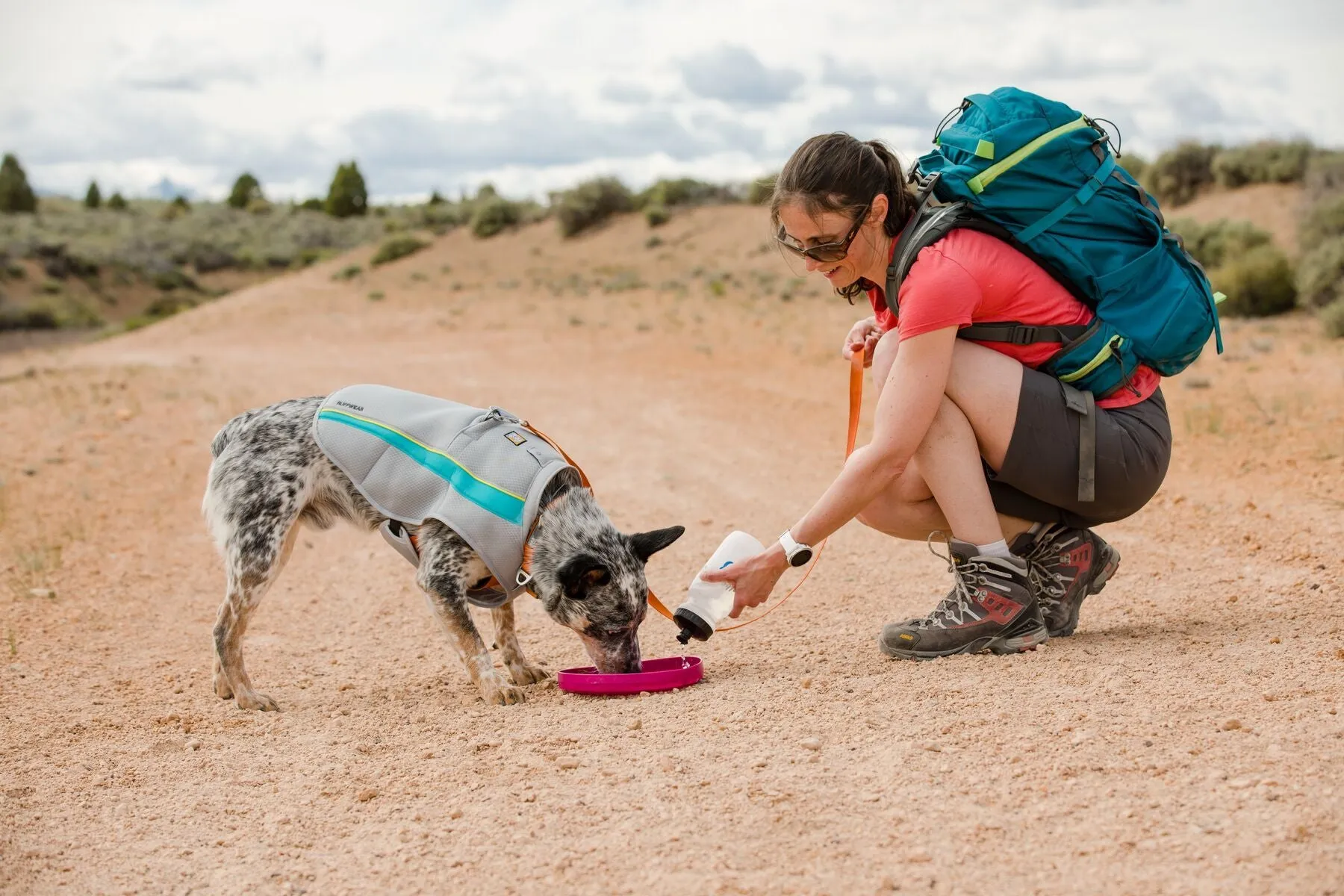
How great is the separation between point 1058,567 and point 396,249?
32078mm

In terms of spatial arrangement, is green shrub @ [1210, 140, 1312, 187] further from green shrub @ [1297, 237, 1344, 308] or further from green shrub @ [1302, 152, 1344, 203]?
green shrub @ [1297, 237, 1344, 308]

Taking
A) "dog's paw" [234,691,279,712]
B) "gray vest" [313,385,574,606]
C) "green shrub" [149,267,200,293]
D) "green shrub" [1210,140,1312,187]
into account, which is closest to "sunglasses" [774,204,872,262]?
"gray vest" [313,385,574,606]

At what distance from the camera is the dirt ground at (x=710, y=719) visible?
273 cm

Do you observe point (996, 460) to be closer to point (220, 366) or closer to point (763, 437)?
point (763, 437)

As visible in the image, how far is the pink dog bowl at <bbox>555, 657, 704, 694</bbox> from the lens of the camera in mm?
4227

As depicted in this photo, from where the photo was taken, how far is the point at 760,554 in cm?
399

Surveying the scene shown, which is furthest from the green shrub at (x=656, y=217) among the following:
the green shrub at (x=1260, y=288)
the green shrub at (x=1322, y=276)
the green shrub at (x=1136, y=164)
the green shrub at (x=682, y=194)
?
the green shrub at (x=1322, y=276)

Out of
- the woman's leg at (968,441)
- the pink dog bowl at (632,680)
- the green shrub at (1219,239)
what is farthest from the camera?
the green shrub at (1219,239)

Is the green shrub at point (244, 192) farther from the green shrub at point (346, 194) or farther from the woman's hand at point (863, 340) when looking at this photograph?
the woman's hand at point (863, 340)

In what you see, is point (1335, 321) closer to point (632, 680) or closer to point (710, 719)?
point (632, 680)

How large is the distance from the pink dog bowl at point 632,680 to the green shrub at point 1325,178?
789 inches

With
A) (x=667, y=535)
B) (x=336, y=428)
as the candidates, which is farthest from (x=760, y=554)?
(x=336, y=428)

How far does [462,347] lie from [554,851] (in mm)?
15010

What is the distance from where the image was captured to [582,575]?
4320 millimetres
